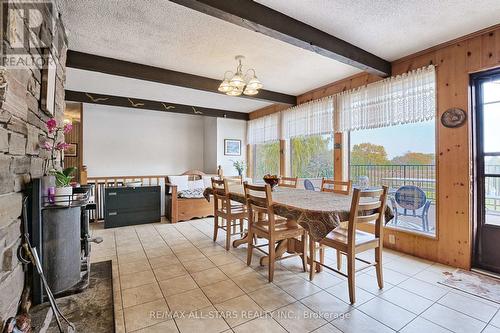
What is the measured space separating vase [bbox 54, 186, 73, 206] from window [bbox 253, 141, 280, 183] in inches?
167

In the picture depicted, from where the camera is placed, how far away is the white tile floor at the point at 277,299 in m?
1.75

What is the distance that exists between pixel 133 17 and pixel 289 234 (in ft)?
8.34

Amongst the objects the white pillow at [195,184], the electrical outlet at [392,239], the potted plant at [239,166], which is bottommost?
the electrical outlet at [392,239]

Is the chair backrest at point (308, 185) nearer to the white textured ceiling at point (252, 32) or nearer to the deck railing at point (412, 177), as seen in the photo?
the deck railing at point (412, 177)

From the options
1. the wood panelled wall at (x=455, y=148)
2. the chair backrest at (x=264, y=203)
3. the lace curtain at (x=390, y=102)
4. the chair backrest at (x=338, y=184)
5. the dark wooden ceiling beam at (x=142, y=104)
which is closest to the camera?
the chair backrest at (x=264, y=203)

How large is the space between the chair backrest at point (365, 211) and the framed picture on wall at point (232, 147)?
444 cm

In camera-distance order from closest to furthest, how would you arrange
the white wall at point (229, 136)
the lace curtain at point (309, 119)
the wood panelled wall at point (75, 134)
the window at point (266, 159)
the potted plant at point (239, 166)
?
the lace curtain at point (309, 119), the wood panelled wall at point (75, 134), the window at point (266, 159), the white wall at point (229, 136), the potted plant at point (239, 166)

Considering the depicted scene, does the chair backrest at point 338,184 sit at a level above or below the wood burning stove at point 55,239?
above

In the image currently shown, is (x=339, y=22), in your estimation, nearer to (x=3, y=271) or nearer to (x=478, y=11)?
(x=478, y=11)

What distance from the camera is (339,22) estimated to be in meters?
2.37

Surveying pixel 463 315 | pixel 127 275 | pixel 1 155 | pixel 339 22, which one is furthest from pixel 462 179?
pixel 1 155

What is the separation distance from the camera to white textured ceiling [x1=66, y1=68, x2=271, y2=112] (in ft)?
12.5

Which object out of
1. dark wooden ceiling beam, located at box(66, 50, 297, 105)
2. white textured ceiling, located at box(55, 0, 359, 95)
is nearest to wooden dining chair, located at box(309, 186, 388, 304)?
white textured ceiling, located at box(55, 0, 359, 95)

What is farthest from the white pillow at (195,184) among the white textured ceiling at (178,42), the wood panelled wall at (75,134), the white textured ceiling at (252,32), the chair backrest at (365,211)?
the chair backrest at (365,211)
